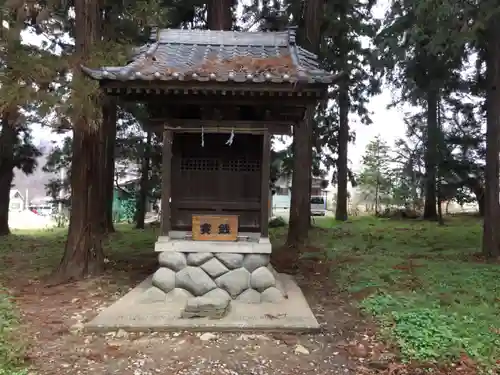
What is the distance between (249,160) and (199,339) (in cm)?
342

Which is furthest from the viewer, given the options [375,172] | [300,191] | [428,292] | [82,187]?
[375,172]

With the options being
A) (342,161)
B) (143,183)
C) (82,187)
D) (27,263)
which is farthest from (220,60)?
(342,161)

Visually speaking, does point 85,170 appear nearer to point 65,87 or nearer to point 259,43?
point 65,87

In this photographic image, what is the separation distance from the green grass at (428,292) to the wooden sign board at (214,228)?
7.13ft

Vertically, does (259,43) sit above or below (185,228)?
above

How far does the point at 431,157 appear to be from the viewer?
18000 millimetres

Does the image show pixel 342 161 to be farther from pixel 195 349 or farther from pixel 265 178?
pixel 195 349

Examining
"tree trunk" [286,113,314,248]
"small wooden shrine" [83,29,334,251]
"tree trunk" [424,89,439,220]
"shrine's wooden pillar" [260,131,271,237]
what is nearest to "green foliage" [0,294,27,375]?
"small wooden shrine" [83,29,334,251]

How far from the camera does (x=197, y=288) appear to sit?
6426 mm

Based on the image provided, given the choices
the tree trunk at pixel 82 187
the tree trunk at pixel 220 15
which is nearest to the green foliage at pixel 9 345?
the tree trunk at pixel 82 187

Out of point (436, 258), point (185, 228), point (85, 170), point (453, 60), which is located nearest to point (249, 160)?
point (185, 228)

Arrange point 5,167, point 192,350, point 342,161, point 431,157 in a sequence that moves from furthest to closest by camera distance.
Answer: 1. point 342,161
2. point 431,157
3. point 5,167
4. point 192,350

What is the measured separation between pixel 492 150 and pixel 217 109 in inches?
257

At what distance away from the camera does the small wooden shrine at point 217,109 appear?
6027 mm
